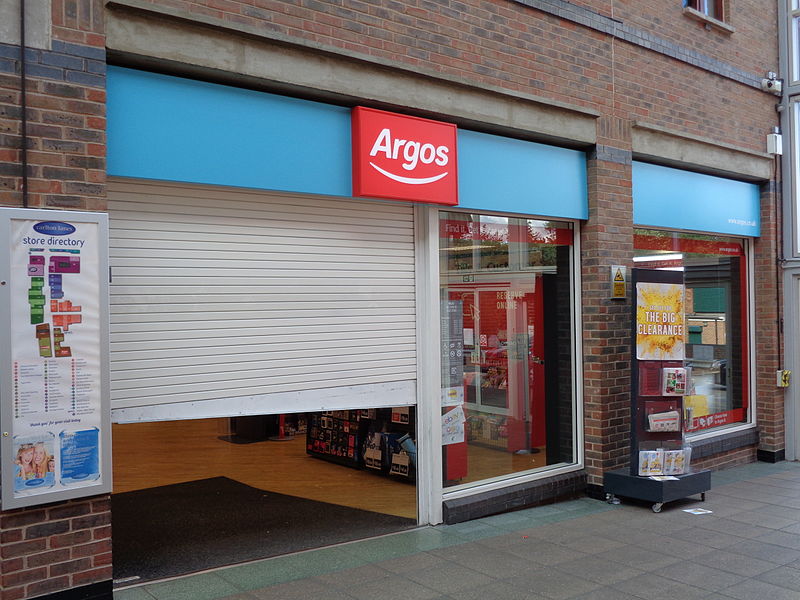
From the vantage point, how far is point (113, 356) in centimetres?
470

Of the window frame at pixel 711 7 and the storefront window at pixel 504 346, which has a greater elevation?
the window frame at pixel 711 7

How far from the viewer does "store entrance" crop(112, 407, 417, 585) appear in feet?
19.1

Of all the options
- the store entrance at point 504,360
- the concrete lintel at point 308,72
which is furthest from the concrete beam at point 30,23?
the store entrance at point 504,360

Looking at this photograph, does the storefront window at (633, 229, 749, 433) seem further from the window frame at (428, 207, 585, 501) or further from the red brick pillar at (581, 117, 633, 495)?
the window frame at (428, 207, 585, 501)

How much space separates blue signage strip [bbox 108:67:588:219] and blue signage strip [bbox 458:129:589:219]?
26 millimetres

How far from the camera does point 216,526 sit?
6441 millimetres

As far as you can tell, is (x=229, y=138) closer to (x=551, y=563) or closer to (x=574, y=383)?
(x=551, y=563)

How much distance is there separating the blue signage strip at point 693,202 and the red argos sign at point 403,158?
3.01 m

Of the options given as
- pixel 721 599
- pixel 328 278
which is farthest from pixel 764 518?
pixel 328 278

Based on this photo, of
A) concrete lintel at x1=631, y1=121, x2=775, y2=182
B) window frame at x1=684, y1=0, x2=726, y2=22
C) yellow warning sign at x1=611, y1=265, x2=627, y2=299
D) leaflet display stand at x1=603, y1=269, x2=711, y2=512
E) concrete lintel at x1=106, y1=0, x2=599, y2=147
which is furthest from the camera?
window frame at x1=684, y1=0, x2=726, y2=22

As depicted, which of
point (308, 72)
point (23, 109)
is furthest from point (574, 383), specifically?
point (23, 109)

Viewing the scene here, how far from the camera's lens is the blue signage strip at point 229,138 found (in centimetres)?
464

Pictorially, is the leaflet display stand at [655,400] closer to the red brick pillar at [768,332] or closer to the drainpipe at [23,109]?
the red brick pillar at [768,332]

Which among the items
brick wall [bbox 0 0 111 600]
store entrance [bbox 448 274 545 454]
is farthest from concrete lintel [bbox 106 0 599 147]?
store entrance [bbox 448 274 545 454]
